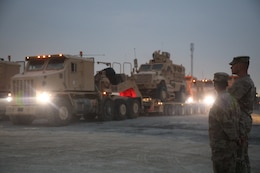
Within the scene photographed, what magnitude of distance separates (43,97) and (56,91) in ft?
2.55

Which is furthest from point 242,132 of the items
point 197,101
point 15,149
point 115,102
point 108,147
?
point 197,101

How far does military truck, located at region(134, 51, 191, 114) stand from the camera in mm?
24109

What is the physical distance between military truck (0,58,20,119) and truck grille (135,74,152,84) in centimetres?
772

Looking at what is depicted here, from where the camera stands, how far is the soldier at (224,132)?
4.06 metres

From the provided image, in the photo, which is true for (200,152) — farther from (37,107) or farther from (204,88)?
(204,88)

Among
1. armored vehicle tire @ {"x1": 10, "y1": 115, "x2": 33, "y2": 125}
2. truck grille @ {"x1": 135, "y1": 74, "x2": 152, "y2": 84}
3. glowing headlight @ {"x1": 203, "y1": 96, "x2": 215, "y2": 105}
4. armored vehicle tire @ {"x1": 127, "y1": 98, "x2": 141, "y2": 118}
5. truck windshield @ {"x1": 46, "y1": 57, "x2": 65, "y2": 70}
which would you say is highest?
truck windshield @ {"x1": 46, "y1": 57, "x2": 65, "y2": 70}

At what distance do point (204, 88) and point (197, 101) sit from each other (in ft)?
5.91

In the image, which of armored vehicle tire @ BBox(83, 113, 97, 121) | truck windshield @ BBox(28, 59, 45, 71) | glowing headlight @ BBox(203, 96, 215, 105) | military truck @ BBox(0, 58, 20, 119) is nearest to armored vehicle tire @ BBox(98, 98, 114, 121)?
armored vehicle tire @ BBox(83, 113, 97, 121)

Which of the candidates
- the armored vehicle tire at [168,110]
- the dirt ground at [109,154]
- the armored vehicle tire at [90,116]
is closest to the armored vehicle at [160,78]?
the armored vehicle tire at [168,110]

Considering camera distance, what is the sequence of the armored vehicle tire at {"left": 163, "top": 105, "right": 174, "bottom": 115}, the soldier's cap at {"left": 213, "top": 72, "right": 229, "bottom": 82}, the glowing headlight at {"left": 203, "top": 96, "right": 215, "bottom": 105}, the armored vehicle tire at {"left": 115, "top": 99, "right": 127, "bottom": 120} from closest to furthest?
the soldier's cap at {"left": 213, "top": 72, "right": 229, "bottom": 82}
the armored vehicle tire at {"left": 115, "top": 99, "right": 127, "bottom": 120}
the armored vehicle tire at {"left": 163, "top": 105, "right": 174, "bottom": 115}
the glowing headlight at {"left": 203, "top": 96, "right": 215, "bottom": 105}

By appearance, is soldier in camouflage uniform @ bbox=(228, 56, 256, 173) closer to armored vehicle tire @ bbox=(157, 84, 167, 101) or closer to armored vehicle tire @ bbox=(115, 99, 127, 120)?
armored vehicle tire @ bbox=(115, 99, 127, 120)

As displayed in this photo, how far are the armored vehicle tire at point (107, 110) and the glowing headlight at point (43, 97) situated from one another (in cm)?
387

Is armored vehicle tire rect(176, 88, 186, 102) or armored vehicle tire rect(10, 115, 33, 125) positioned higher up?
armored vehicle tire rect(176, 88, 186, 102)

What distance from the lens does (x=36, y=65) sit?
17.9 m
